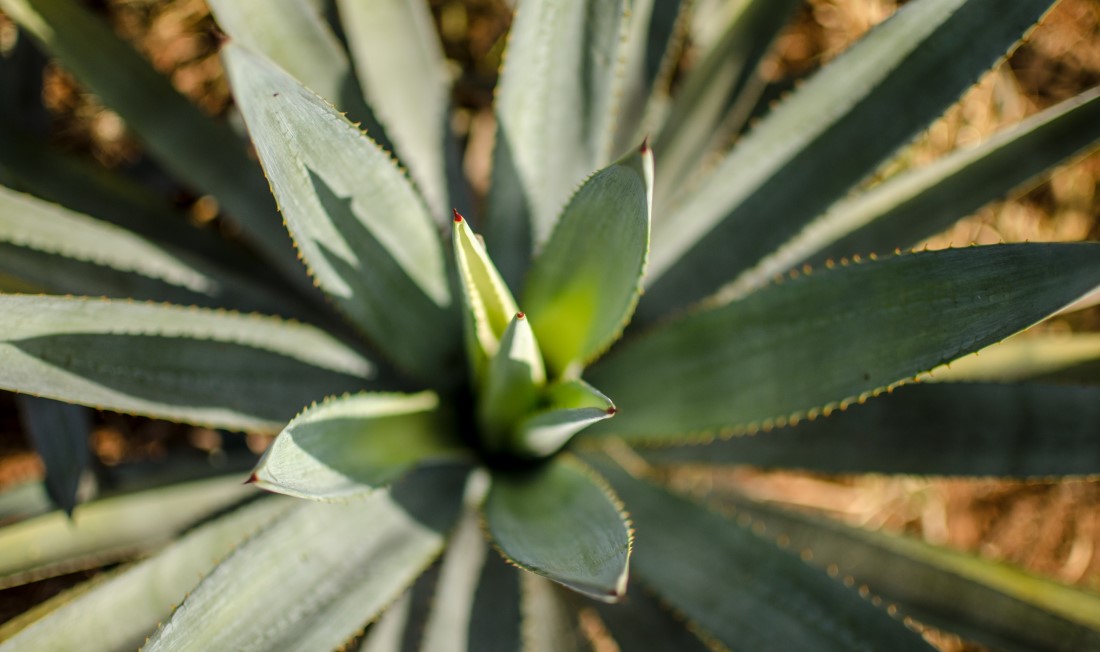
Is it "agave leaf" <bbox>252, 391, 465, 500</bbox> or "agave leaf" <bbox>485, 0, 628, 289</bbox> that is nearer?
"agave leaf" <bbox>252, 391, 465, 500</bbox>

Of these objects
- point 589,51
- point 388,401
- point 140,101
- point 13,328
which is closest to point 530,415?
point 388,401

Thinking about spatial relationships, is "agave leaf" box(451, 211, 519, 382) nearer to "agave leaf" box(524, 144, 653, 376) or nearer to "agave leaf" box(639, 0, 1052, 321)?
"agave leaf" box(524, 144, 653, 376)

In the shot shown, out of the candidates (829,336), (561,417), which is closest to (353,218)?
(561,417)

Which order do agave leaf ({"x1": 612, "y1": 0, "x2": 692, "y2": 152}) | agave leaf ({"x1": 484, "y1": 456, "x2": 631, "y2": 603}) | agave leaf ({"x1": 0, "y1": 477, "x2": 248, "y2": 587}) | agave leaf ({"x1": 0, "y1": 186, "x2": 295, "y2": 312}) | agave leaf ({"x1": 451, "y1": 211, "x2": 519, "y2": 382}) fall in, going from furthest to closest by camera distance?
agave leaf ({"x1": 612, "y1": 0, "x2": 692, "y2": 152}) < agave leaf ({"x1": 0, "y1": 477, "x2": 248, "y2": 587}) < agave leaf ({"x1": 0, "y1": 186, "x2": 295, "y2": 312}) < agave leaf ({"x1": 451, "y1": 211, "x2": 519, "y2": 382}) < agave leaf ({"x1": 484, "y1": 456, "x2": 631, "y2": 603})

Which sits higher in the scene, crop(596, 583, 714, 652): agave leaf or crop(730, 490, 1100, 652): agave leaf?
crop(596, 583, 714, 652): agave leaf

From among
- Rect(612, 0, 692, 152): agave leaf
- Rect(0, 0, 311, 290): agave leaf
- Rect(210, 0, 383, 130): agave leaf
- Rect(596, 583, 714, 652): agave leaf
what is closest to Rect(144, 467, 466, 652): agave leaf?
Rect(596, 583, 714, 652): agave leaf

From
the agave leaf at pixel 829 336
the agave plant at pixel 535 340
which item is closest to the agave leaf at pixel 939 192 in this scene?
the agave plant at pixel 535 340

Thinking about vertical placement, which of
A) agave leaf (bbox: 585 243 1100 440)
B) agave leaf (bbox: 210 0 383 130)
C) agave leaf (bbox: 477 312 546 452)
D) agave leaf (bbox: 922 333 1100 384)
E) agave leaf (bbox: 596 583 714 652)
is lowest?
agave leaf (bbox: 596 583 714 652)

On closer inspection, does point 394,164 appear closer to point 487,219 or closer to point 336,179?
point 336,179

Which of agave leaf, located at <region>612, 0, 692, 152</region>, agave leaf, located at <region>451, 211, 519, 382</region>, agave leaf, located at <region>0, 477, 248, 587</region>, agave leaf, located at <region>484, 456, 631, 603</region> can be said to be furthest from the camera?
agave leaf, located at <region>612, 0, 692, 152</region>
